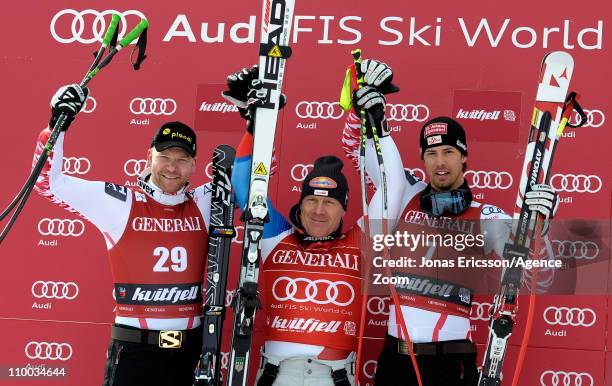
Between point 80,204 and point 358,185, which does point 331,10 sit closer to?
point 358,185

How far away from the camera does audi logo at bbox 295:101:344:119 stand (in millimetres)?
4496

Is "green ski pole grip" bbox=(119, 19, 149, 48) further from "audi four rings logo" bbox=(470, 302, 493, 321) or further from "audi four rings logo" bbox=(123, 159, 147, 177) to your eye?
"audi four rings logo" bbox=(470, 302, 493, 321)

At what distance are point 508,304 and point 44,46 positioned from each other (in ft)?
10.4

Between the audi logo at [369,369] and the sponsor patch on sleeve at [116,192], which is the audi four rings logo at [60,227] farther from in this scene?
the audi logo at [369,369]

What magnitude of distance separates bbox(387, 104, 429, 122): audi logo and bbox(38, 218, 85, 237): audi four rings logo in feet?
6.47

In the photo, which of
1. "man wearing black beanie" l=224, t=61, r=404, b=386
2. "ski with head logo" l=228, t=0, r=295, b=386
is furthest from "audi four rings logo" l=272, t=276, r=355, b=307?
"ski with head logo" l=228, t=0, r=295, b=386

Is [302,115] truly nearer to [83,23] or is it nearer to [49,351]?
[83,23]

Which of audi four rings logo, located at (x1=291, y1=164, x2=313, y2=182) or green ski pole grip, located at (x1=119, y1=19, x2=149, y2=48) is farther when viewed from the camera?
audi four rings logo, located at (x1=291, y1=164, x2=313, y2=182)

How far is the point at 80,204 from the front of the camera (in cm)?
357

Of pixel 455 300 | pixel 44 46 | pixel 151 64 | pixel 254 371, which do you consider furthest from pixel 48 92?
pixel 455 300

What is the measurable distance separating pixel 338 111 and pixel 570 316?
1.75 meters

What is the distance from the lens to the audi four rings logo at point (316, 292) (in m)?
3.54

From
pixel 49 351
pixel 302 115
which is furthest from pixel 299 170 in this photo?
pixel 49 351

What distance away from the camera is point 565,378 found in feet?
13.8
